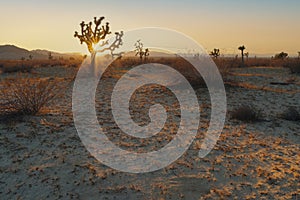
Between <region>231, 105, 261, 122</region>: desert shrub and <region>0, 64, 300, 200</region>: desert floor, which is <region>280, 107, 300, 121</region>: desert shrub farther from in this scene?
<region>231, 105, 261, 122</region>: desert shrub

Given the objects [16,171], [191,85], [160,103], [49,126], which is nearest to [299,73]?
[191,85]

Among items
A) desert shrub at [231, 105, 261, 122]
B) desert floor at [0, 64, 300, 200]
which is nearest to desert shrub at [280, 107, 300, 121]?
desert floor at [0, 64, 300, 200]

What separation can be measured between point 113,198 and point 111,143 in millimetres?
1846

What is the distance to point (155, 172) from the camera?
4.25 m

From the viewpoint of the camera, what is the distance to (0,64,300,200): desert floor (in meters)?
3.70

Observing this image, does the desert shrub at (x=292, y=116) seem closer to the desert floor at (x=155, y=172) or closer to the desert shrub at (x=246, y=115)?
the desert floor at (x=155, y=172)

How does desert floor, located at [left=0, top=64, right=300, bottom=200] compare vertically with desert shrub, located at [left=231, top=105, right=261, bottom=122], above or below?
below

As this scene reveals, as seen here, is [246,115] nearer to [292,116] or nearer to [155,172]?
[292,116]

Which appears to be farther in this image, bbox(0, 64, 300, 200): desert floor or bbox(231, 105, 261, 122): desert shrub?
bbox(231, 105, 261, 122): desert shrub

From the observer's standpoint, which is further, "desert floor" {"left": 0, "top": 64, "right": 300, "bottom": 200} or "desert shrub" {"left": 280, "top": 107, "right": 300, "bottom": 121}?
"desert shrub" {"left": 280, "top": 107, "right": 300, "bottom": 121}

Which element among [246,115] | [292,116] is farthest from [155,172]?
[292,116]

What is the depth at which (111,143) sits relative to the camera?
210 inches

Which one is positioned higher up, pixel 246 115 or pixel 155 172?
pixel 246 115

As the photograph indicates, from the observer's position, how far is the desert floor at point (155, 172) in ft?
12.1
